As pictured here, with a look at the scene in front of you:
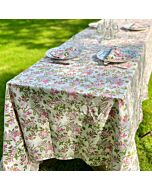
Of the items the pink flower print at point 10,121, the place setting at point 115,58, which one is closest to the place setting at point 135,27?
the place setting at point 115,58

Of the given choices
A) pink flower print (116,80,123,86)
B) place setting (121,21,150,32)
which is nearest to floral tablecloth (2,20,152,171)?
pink flower print (116,80,123,86)

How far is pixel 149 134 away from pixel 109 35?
3.73 ft

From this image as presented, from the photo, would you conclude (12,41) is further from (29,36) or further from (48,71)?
(48,71)

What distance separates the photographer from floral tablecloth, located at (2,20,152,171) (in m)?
2.01

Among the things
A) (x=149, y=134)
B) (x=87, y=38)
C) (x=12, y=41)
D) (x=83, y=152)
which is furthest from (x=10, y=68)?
(x=83, y=152)

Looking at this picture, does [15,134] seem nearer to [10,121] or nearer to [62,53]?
[10,121]

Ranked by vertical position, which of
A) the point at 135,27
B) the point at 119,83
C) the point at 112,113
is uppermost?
the point at 135,27

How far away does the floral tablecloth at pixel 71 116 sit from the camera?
2014 millimetres

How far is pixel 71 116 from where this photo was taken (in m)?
2.11

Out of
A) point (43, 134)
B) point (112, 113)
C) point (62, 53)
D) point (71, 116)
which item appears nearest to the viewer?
point (112, 113)

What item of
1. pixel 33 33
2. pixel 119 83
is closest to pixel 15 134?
pixel 119 83

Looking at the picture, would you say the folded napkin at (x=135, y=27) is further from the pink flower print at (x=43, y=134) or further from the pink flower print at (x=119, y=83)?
the pink flower print at (x=43, y=134)

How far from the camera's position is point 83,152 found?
2.26 m

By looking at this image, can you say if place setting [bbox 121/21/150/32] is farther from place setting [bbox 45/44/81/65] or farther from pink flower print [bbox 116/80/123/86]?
pink flower print [bbox 116/80/123/86]
